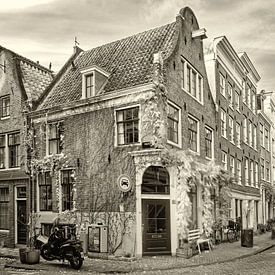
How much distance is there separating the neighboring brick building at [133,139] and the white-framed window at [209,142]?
476 mm

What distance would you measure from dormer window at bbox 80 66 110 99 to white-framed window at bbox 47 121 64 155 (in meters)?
2.05

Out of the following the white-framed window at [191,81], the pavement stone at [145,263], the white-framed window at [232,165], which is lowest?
the pavement stone at [145,263]

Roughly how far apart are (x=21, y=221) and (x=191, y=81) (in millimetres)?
11015

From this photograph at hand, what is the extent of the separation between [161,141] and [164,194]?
7.58 feet

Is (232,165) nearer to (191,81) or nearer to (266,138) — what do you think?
(191,81)

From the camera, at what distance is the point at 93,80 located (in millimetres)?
19094

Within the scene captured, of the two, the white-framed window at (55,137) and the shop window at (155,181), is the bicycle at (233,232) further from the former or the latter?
the white-framed window at (55,137)

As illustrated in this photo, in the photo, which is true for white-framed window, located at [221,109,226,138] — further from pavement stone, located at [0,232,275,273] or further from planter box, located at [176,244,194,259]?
planter box, located at [176,244,194,259]

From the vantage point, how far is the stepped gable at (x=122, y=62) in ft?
61.4

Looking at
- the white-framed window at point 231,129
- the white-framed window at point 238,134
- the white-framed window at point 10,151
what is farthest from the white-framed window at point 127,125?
the white-framed window at point 238,134

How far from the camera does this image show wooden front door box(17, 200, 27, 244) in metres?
20.7

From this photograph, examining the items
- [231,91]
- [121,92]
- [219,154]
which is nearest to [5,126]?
[121,92]

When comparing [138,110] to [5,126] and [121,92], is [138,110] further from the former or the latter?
[5,126]

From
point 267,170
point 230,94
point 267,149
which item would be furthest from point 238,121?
point 267,170
